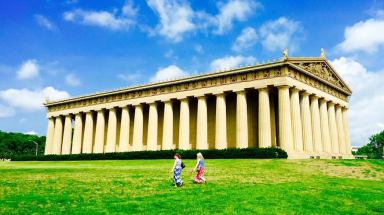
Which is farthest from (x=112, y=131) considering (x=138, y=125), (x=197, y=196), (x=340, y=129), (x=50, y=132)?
(x=197, y=196)

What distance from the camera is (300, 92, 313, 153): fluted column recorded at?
51.0m

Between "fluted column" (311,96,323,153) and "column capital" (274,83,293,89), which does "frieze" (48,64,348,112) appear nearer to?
"column capital" (274,83,293,89)

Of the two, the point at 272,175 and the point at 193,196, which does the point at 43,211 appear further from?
the point at 272,175

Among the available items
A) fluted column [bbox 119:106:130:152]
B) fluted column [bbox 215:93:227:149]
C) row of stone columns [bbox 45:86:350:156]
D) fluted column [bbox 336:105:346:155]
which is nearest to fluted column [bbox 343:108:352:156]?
row of stone columns [bbox 45:86:350:156]

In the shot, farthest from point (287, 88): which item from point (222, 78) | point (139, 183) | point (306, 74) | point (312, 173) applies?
point (139, 183)

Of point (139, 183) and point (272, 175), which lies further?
point (272, 175)

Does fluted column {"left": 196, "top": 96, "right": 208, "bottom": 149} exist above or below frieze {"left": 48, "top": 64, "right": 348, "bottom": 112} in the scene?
below

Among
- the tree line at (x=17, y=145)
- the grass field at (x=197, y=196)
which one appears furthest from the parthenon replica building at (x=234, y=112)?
the tree line at (x=17, y=145)

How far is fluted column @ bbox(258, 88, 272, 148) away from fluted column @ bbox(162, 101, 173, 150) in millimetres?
15665

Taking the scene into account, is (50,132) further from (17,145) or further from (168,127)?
(17,145)

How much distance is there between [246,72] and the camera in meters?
51.7

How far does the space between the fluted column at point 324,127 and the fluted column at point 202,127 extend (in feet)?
58.9

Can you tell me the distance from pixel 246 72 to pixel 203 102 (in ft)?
26.7

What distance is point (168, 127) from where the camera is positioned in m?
59.3
